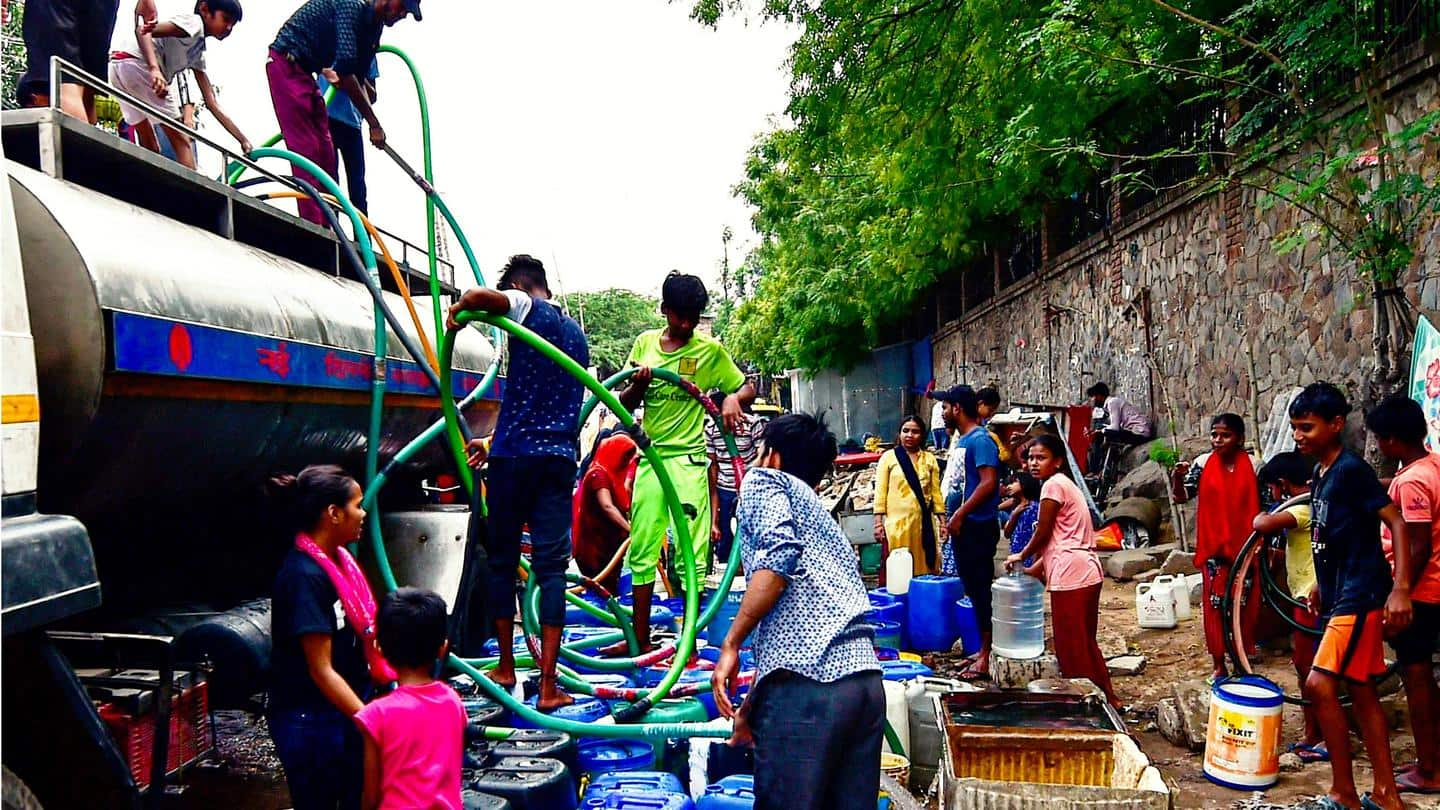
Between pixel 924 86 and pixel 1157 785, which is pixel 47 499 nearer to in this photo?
pixel 1157 785

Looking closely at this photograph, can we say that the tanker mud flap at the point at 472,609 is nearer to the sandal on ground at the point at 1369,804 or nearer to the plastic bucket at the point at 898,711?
the plastic bucket at the point at 898,711

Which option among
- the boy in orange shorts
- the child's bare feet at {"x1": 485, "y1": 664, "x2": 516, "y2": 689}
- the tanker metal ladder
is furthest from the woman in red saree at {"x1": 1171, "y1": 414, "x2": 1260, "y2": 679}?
the tanker metal ladder

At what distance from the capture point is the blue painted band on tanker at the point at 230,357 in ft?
10.0

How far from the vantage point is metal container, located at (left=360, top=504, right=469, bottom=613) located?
17.2 feet

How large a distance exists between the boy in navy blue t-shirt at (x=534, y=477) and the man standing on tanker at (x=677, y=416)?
48 cm

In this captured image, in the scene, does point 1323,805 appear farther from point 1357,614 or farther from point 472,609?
point 472,609

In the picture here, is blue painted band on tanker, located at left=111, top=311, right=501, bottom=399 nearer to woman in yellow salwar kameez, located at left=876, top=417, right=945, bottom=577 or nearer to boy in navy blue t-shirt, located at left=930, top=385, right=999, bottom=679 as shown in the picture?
boy in navy blue t-shirt, located at left=930, top=385, right=999, bottom=679

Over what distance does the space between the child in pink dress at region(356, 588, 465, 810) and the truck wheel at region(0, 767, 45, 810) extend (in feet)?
2.68

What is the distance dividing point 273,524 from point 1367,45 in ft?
20.1

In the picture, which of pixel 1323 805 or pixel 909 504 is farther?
pixel 909 504

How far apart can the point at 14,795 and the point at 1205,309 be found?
10567mm

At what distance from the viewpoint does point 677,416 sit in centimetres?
493

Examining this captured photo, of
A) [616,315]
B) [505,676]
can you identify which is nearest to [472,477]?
[505,676]

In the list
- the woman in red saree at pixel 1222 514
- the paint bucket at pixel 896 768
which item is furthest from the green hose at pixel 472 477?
the woman in red saree at pixel 1222 514
